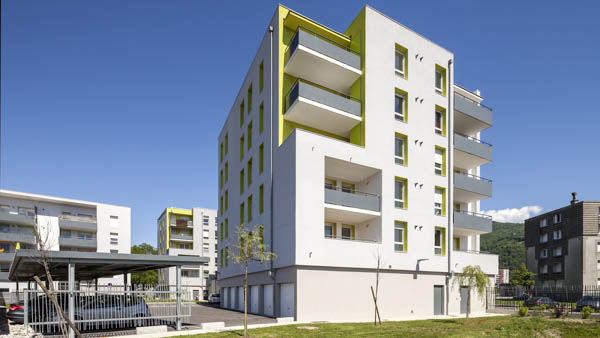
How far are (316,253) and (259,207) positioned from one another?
8297 millimetres

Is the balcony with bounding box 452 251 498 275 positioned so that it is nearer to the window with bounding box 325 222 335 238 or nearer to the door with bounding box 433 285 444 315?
the door with bounding box 433 285 444 315

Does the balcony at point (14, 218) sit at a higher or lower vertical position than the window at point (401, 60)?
lower

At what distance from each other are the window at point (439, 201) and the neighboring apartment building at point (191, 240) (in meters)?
56.7

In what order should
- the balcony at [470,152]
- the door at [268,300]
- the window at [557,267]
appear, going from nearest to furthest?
1. the door at [268,300]
2. the balcony at [470,152]
3. the window at [557,267]

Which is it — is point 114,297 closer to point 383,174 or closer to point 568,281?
point 383,174

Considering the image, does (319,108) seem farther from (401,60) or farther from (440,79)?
(440,79)

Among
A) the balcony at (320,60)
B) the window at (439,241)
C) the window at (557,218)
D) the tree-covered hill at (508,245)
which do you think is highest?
the balcony at (320,60)

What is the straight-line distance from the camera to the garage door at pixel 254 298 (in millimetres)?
29969

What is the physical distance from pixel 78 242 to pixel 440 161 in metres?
54.6

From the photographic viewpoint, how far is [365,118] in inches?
1048

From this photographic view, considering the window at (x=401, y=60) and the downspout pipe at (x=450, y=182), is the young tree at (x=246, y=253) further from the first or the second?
the window at (x=401, y=60)

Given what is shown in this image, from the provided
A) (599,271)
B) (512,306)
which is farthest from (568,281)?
(512,306)

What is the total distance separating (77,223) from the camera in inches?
2452

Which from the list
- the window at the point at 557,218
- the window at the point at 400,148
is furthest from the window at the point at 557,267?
the window at the point at 400,148
